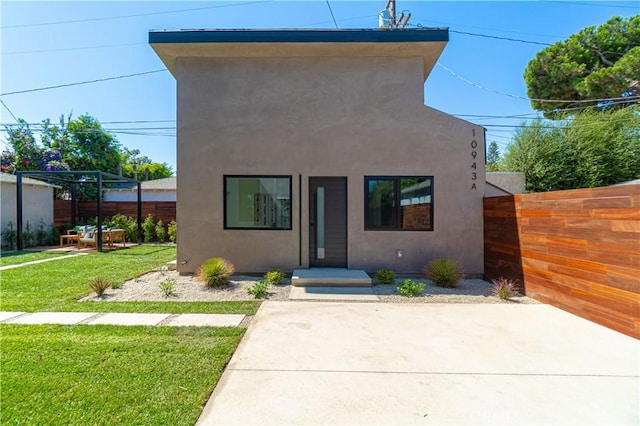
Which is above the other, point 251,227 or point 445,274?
point 251,227

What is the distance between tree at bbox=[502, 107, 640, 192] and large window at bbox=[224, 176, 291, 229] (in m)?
12.6

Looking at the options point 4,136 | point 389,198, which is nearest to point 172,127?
point 4,136

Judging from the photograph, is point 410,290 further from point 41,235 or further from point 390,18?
point 41,235

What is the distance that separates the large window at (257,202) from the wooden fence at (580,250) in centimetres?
490

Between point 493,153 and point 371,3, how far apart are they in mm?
55667

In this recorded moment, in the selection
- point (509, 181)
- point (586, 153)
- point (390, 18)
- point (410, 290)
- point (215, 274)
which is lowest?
point (410, 290)

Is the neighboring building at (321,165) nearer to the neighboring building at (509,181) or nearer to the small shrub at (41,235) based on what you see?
the neighboring building at (509,181)

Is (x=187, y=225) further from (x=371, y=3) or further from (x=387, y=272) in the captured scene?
(x=371, y=3)

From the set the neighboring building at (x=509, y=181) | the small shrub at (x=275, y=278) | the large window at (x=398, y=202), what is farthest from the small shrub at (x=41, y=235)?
the neighboring building at (x=509, y=181)

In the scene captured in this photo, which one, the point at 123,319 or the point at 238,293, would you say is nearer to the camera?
the point at 123,319

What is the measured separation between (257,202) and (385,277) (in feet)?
11.5

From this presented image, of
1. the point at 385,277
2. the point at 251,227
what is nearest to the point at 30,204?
the point at 251,227

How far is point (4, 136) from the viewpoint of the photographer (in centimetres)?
1708

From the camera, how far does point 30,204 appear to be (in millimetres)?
11742
